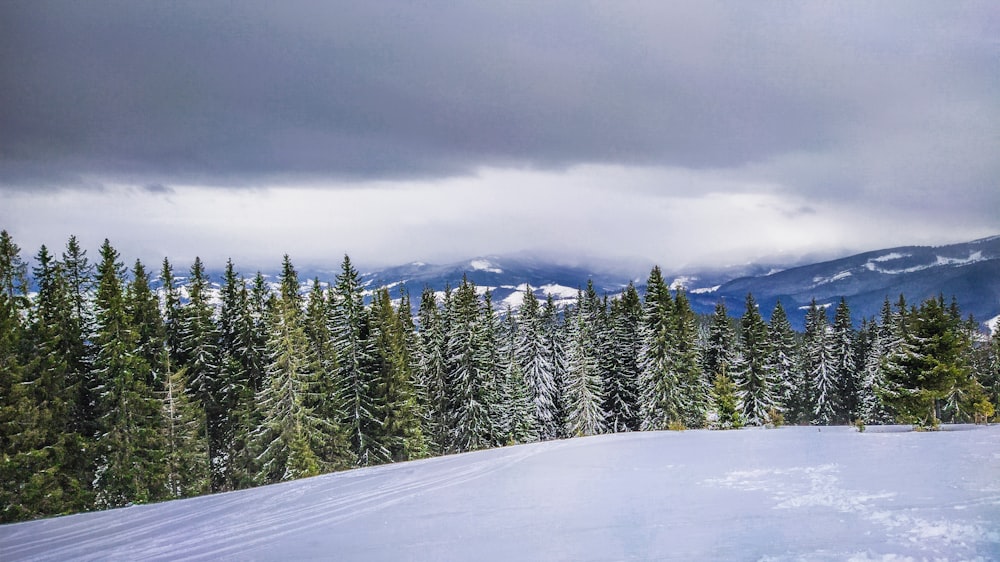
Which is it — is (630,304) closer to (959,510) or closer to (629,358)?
(629,358)

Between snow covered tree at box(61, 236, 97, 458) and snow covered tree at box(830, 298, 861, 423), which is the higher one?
snow covered tree at box(61, 236, 97, 458)

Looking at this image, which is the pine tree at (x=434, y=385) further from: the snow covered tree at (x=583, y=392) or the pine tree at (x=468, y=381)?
the snow covered tree at (x=583, y=392)

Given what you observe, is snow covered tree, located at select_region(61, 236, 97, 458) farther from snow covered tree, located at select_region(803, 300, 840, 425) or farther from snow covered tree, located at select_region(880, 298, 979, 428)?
snow covered tree, located at select_region(803, 300, 840, 425)

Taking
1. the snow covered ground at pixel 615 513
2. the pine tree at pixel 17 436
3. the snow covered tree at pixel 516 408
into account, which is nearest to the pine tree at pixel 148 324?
the pine tree at pixel 17 436

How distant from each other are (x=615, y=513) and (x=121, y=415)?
3237 cm

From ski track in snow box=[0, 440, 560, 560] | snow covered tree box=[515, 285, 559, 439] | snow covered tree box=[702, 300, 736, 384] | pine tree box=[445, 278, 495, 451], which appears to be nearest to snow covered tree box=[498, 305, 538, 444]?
snow covered tree box=[515, 285, 559, 439]

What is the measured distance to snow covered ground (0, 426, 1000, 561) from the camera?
4145 mm

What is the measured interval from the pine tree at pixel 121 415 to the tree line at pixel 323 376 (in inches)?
4.4

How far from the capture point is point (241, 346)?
124 feet

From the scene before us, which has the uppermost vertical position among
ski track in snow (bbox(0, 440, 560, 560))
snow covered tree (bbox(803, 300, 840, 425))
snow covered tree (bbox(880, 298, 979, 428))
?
ski track in snow (bbox(0, 440, 560, 560))

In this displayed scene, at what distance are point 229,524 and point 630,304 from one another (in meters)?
45.4

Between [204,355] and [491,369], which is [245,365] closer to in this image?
[204,355]

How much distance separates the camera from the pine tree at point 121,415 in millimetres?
28047

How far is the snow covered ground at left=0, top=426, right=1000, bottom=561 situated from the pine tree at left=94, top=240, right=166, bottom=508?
25.8 m
